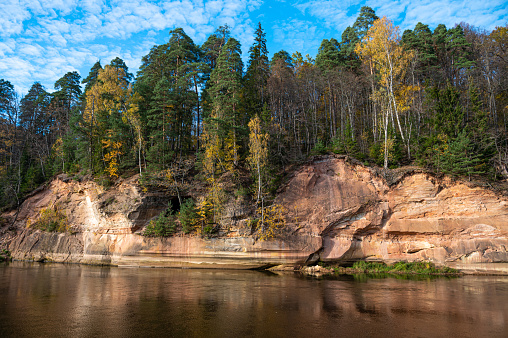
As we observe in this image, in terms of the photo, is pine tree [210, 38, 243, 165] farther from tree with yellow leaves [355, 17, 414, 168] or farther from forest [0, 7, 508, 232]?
tree with yellow leaves [355, 17, 414, 168]

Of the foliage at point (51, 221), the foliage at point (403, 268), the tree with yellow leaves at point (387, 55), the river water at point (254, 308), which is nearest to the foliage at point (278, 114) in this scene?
the tree with yellow leaves at point (387, 55)

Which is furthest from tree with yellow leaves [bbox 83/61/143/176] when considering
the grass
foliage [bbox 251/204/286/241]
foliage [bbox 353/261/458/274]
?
foliage [bbox 353/261/458/274]

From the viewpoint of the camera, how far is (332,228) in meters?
27.0

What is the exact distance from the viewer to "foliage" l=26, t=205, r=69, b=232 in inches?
1350

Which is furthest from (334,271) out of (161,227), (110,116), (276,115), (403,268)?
(110,116)

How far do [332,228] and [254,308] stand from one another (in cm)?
1632

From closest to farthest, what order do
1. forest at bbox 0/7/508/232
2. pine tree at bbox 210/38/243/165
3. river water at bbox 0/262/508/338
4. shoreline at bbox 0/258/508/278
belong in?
river water at bbox 0/262/508/338 < shoreline at bbox 0/258/508/278 < forest at bbox 0/7/508/232 < pine tree at bbox 210/38/243/165

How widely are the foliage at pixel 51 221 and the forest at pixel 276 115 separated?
5.24 meters

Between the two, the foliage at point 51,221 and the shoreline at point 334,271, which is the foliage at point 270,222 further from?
the foliage at point 51,221

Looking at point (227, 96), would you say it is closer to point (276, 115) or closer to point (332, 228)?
point (276, 115)

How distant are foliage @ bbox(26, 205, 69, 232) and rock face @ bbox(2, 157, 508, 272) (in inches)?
54.1

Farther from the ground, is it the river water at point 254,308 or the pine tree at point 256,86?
the pine tree at point 256,86

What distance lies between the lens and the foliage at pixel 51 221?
112ft

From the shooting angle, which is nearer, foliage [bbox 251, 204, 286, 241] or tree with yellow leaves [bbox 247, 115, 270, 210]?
foliage [bbox 251, 204, 286, 241]
